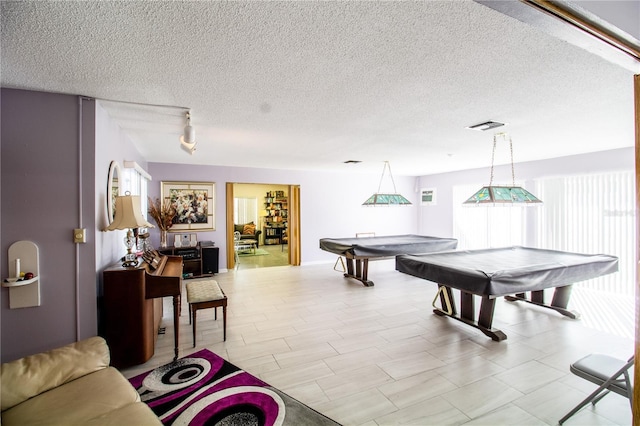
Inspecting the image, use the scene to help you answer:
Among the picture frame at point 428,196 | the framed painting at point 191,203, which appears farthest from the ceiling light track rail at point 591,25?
the picture frame at point 428,196

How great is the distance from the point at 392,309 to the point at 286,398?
239 cm

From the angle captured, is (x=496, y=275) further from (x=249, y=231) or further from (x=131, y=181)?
(x=249, y=231)

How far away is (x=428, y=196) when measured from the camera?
8.74 metres

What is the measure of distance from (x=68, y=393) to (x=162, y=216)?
15.7ft

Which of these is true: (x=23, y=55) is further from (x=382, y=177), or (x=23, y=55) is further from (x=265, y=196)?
(x=265, y=196)

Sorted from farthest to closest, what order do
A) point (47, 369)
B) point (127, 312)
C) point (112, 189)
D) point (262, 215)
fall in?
point (262, 215) < point (112, 189) < point (127, 312) < point (47, 369)

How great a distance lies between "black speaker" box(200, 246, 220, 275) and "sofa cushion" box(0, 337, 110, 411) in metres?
4.20

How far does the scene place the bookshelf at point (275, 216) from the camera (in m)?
12.2

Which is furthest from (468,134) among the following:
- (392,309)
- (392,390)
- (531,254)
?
(392,390)

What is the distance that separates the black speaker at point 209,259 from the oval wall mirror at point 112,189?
3116 mm

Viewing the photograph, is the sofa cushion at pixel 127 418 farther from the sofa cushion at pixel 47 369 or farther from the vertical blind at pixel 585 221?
the vertical blind at pixel 585 221

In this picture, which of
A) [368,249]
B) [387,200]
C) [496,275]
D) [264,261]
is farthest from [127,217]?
[264,261]

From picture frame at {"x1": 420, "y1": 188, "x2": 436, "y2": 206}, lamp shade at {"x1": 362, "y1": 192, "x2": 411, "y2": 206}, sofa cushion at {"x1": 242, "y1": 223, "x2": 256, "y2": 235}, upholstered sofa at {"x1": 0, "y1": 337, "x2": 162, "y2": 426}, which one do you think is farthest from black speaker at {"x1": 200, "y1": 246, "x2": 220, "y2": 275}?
picture frame at {"x1": 420, "y1": 188, "x2": 436, "y2": 206}

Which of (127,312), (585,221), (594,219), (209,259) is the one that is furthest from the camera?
(209,259)
